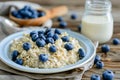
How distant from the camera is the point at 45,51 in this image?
1.03 m

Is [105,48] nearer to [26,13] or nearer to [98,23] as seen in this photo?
[98,23]

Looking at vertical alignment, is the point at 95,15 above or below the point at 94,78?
above

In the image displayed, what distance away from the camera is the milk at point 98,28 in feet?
4.17

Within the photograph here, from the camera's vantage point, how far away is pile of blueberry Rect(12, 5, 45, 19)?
143cm

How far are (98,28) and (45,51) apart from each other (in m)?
0.33

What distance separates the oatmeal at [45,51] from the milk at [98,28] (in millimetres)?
179

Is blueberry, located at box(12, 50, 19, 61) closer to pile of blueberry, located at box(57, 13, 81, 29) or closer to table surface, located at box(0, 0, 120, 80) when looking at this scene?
table surface, located at box(0, 0, 120, 80)

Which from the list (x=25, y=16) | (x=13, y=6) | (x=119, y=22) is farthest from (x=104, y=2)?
(x=13, y=6)

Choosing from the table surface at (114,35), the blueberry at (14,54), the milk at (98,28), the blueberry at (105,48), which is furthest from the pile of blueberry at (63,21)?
the blueberry at (14,54)

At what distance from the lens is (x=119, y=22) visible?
151 centimetres

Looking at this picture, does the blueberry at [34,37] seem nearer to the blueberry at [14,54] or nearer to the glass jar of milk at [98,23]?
the blueberry at [14,54]

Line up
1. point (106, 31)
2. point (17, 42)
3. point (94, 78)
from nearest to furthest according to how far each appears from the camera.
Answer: point (94, 78)
point (17, 42)
point (106, 31)

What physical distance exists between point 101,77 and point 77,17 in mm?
590

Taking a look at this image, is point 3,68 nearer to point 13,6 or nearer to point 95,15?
point 95,15
